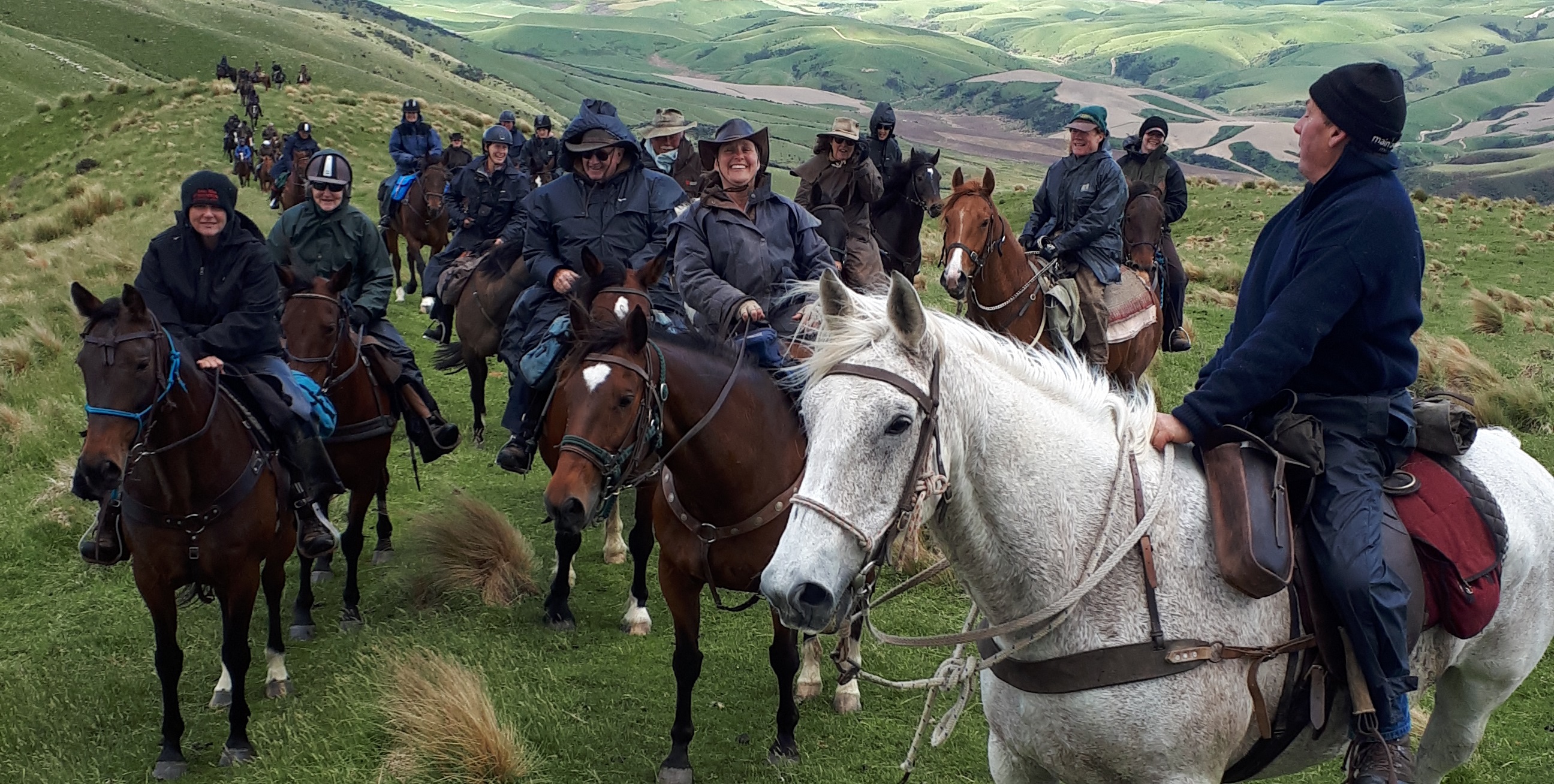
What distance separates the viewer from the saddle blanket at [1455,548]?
2.99 meters

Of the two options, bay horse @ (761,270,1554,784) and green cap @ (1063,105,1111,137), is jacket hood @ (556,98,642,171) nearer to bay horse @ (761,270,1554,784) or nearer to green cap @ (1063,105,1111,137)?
bay horse @ (761,270,1554,784)

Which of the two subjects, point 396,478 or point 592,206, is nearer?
point 592,206

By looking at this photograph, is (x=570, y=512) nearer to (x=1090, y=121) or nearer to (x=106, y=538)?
(x=106, y=538)

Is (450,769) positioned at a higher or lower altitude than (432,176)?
lower

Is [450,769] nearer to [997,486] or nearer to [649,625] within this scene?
[649,625]

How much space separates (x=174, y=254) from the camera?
5328 mm

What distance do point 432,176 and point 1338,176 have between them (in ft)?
52.1

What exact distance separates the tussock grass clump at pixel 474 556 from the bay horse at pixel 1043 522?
4.70 metres

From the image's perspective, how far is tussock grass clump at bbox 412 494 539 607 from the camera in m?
6.89

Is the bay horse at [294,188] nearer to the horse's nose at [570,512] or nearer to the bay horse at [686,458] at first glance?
the bay horse at [686,458]

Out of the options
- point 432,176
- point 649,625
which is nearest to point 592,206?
point 649,625

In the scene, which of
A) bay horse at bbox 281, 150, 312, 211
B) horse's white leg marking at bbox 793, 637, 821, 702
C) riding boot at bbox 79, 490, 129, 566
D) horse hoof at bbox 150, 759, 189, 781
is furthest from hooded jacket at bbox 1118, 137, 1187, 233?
bay horse at bbox 281, 150, 312, 211

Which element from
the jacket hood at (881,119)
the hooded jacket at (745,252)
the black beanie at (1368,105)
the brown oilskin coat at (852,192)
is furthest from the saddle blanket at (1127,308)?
the black beanie at (1368,105)

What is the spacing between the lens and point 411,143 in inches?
731
